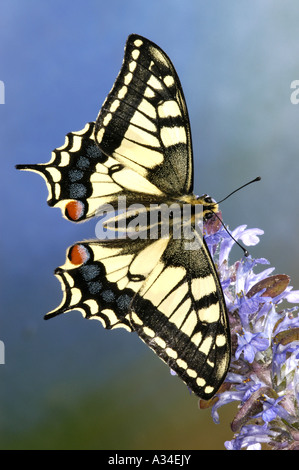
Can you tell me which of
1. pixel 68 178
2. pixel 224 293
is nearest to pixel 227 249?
pixel 224 293

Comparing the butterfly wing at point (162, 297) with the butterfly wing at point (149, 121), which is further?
the butterfly wing at point (149, 121)

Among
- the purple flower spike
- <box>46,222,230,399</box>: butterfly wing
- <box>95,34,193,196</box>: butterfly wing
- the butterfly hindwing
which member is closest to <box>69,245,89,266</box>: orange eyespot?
<box>46,222,230,399</box>: butterfly wing

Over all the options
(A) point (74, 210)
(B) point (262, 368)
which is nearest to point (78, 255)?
(A) point (74, 210)

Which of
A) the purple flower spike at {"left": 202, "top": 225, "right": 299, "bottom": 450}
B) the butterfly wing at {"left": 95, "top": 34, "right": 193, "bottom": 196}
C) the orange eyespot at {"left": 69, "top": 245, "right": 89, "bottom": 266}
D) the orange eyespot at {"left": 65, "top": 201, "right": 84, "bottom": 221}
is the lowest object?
the purple flower spike at {"left": 202, "top": 225, "right": 299, "bottom": 450}

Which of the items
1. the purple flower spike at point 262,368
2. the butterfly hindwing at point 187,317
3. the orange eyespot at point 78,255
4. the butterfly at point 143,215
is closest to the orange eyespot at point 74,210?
the butterfly at point 143,215

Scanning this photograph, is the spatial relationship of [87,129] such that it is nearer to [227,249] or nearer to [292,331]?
[227,249]

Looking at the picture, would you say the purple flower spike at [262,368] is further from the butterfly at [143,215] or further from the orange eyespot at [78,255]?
the orange eyespot at [78,255]

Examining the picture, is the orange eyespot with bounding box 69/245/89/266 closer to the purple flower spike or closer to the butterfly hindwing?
the butterfly hindwing
